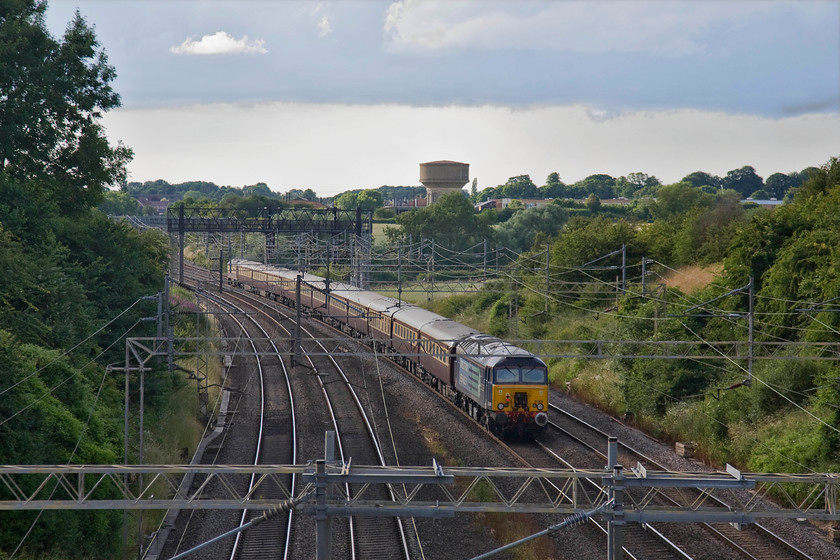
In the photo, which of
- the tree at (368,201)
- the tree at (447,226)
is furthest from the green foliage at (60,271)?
the tree at (368,201)

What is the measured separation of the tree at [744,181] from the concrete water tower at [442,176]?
59643 millimetres

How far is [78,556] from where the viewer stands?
16.1m

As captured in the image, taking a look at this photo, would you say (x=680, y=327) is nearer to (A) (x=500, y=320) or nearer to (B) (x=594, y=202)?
(A) (x=500, y=320)

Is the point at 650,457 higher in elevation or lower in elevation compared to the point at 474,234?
lower

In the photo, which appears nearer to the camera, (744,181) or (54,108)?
(54,108)

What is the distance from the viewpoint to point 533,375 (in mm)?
24625

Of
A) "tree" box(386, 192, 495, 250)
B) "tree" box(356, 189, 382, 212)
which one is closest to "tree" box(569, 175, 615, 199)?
"tree" box(356, 189, 382, 212)

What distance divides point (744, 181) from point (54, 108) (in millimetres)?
140248

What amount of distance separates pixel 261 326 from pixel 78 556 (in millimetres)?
31590

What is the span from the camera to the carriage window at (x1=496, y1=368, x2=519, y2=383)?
24297 mm

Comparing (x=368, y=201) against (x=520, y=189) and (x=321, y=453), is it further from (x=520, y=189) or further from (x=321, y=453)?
(x=321, y=453)

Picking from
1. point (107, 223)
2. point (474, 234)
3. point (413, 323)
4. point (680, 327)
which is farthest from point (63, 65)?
point (474, 234)

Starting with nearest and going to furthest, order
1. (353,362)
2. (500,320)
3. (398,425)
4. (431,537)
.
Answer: (431,537) → (398,425) → (353,362) → (500,320)

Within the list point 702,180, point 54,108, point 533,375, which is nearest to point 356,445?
point 533,375
